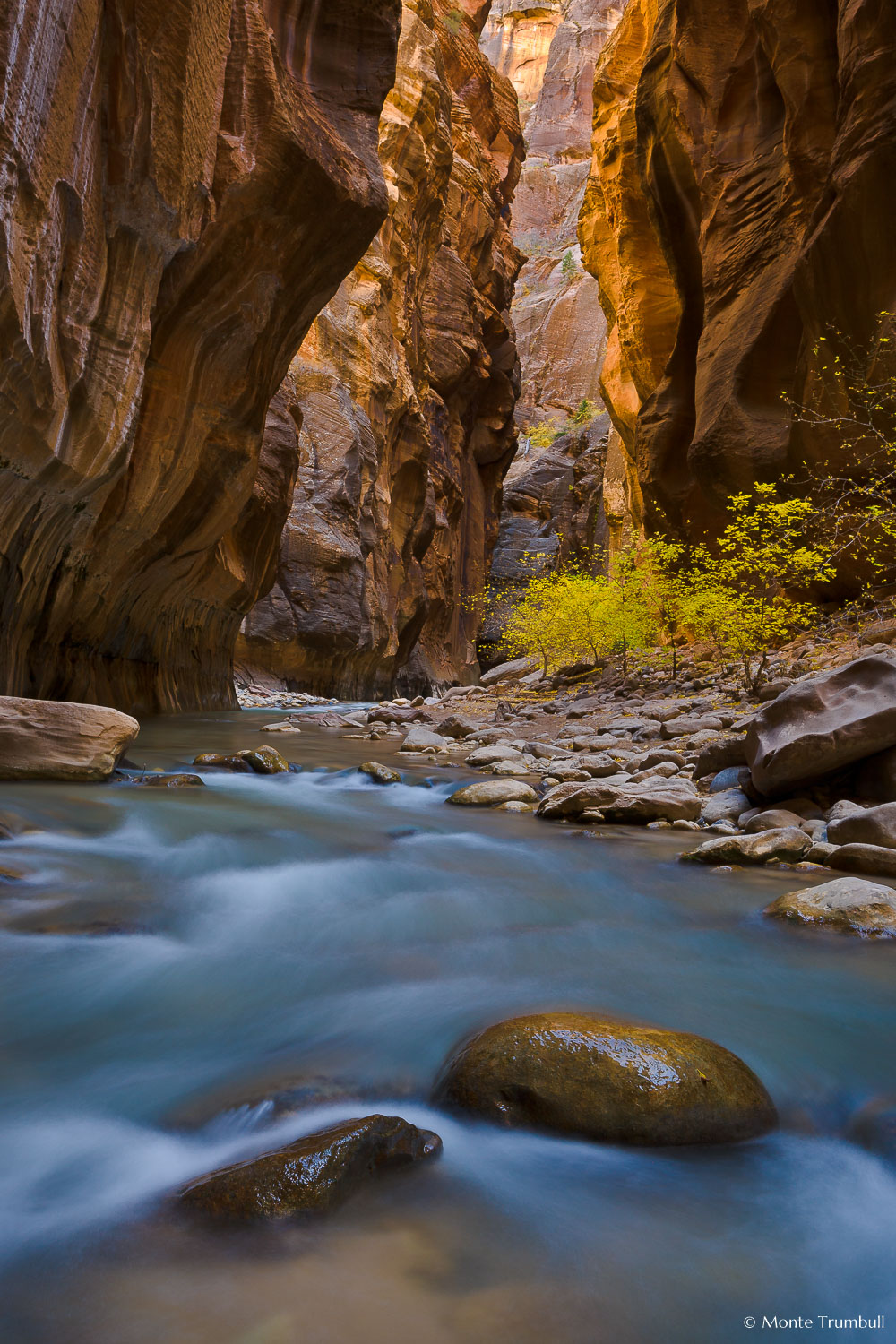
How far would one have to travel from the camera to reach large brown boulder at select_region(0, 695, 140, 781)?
5531mm

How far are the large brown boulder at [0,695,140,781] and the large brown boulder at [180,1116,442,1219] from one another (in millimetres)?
4566

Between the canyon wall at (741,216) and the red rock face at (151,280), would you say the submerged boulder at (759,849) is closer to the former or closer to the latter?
the red rock face at (151,280)

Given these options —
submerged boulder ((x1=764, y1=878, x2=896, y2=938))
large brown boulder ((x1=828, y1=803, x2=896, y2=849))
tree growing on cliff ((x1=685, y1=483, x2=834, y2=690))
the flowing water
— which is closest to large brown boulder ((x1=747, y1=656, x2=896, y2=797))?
large brown boulder ((x1=828, y1=803, x2=896, y2=849))

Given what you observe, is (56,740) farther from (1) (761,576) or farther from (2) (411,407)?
(2) (411,407)

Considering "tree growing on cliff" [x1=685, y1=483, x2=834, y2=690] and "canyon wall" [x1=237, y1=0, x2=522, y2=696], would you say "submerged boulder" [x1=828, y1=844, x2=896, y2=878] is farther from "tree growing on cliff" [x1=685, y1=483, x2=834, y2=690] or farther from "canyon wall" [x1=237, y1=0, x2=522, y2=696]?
"canyon wall" [x1=237, y1=0, x2=522, y2=696]

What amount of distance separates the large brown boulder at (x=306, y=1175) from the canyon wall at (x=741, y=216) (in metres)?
12.1

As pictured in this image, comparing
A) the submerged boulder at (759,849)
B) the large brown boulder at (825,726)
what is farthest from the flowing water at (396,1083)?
the large brown boulder at (825,726)

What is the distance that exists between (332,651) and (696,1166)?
69.4ft

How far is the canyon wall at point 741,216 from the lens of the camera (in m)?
10.6

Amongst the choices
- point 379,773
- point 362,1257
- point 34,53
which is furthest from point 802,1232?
point 34,53

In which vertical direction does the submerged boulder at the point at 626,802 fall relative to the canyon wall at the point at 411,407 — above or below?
below

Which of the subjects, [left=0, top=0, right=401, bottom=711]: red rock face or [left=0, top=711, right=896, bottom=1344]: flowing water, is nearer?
[left=0, top=711, right=896, bottom=1344]: flowing water

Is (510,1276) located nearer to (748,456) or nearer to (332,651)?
(748,456)

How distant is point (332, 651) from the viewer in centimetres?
2258
